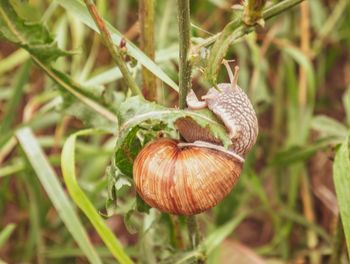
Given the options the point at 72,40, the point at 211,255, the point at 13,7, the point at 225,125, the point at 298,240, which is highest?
the point at 13,7

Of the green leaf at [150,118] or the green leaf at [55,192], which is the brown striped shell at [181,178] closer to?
the green leaf at [150,118]

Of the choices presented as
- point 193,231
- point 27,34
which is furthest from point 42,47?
point 193,231

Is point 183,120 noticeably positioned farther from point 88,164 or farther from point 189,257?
point 88,164

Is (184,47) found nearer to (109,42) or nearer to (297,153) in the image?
(109,42)

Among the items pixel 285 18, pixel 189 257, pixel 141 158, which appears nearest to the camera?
pixel 141 158

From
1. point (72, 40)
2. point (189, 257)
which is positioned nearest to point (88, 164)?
point (72, 40)

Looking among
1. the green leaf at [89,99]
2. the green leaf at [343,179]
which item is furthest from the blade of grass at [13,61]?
the green leaf at [343,179]

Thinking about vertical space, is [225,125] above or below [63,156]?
above
